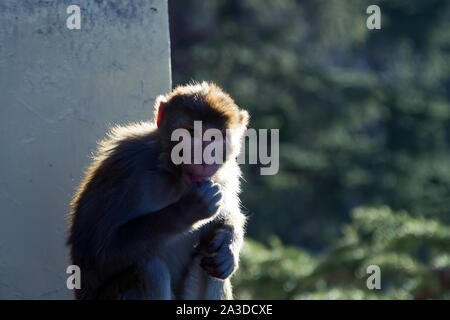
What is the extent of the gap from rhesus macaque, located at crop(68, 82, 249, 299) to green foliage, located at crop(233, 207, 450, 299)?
1.95m

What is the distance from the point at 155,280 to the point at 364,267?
239cm

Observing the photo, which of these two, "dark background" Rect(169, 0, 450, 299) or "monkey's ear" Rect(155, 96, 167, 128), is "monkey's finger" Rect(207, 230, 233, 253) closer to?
"monkey's ear" Rect(155, 96, 167, 128)

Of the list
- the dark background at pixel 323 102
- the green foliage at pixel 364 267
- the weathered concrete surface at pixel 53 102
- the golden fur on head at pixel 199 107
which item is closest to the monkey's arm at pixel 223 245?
the golden fur on head at pixel 199 107

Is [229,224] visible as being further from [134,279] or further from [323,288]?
[323,288]

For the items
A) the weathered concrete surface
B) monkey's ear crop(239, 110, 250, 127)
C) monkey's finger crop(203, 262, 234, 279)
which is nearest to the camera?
monkey's finger crop(203, 262, 234, 279)

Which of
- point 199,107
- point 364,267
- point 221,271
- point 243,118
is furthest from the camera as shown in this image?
point 364,267

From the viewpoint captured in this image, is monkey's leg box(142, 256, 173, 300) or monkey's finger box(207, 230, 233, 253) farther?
monkey's finger box(207, 230, 233, 253)

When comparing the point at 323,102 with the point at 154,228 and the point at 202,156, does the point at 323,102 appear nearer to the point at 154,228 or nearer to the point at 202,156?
the point at 202,156

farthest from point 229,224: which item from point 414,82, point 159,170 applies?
point 414,82

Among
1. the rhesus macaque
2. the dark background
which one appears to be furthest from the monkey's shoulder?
the dark background

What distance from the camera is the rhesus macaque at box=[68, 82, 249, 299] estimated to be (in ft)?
8.00

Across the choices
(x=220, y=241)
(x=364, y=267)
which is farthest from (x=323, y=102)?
(x=220, y=241)

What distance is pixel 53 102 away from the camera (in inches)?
115

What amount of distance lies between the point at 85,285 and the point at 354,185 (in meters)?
6.29
